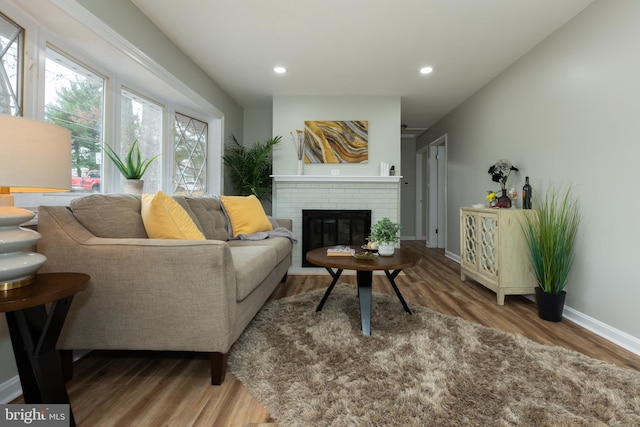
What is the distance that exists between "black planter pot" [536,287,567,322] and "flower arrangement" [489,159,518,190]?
3.88ft

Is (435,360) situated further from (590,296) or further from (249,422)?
(590,296)

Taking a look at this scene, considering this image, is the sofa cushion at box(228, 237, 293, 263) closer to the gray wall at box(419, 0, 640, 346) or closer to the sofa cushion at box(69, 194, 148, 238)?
the sofa cushion at box(69, 194, 148, 238)

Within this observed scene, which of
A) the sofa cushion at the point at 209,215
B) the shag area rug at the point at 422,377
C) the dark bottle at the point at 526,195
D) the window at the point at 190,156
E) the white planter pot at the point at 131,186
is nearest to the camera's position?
the shag area rug at the point at 422,377

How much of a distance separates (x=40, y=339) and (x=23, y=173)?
21.4 inches

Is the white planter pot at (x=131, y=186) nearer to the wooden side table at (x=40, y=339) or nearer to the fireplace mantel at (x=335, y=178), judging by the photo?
the wooden side table at (x=40, y=339)

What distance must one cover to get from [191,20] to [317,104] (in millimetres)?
1853

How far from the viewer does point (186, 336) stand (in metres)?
1.41

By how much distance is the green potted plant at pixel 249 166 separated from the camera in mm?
3906

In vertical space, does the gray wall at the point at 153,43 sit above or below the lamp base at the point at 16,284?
above

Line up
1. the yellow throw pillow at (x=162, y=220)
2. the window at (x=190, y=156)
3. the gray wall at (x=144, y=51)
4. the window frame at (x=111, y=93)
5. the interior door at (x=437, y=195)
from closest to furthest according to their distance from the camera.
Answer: the gray wall at (x=144, y=51) < the window frame at (x=111, y=93) < the yellow throw pillow at (x=162, y=220) < the window at (x=190, y=156) < the interior door at (x=437, y=195)

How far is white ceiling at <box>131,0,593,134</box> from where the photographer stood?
2201 mm

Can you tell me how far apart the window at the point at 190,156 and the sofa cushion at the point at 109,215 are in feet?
5.35

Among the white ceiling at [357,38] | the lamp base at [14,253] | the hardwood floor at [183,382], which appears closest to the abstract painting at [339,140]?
the white ceiling at [357,38]

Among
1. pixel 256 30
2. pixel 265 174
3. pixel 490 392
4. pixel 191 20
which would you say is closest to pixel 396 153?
pixel 265 174
